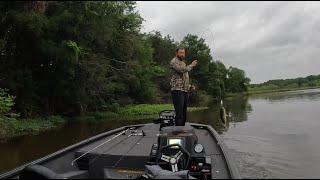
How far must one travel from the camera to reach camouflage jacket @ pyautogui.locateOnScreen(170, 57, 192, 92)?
8.65 m

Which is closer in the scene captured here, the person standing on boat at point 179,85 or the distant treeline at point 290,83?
the person standing on boat at point 179,85

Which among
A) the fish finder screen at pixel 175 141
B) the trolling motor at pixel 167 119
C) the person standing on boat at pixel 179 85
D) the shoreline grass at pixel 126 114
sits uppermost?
the person standing on boat at pixel 179 85

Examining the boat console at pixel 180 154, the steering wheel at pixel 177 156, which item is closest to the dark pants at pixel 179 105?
the boat console at pixel 180 154

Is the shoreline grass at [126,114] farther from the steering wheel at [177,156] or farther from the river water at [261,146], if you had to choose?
the steering wheel at [177,156]

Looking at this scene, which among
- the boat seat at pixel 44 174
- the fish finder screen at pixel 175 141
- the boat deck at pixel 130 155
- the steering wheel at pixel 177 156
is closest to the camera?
the boat seat at pixel 44 174

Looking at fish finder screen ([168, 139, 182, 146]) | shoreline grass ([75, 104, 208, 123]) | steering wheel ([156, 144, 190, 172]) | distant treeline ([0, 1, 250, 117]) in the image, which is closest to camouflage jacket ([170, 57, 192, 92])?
fish finder screen ([168, 139, 182, 146])

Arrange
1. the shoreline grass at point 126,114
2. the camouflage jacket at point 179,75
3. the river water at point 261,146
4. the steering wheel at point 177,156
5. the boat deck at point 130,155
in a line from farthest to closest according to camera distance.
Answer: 1. the shoreline grass at point 126,114
2. the river water at point 261,146
3. the camouflage jacket at point 179,75
4. the boat deck at point 130,155
5. the steering wheel at point 177,156

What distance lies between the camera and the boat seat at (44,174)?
4.84 m

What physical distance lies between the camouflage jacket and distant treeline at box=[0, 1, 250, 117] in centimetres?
873

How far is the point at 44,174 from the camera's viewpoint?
4.89 meters

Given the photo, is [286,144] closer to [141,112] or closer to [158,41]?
[141,112]

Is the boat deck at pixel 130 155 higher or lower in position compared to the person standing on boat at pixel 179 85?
lower

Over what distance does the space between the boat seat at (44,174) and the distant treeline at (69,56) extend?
41.8 feet

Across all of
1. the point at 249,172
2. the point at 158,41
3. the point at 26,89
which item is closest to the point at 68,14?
the point at 26,89
